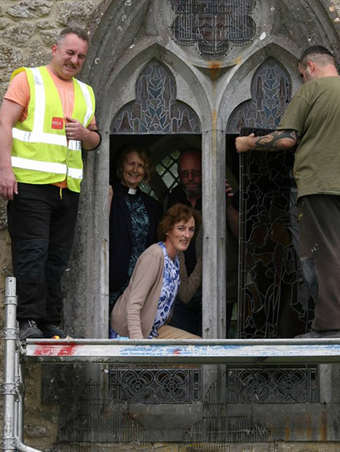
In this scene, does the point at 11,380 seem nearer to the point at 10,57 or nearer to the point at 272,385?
the point at 272,385

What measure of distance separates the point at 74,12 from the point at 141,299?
1.84 meters

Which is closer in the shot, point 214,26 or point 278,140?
point 278,140

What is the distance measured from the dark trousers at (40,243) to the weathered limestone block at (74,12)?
3.79ft

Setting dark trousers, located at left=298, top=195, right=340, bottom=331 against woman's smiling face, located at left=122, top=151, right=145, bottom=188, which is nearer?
dark trousers, located at left=298, top=195, right=340, bottom=331

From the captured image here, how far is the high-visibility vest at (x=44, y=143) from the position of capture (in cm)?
948

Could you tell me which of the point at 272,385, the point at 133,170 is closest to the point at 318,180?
the point at 272,385

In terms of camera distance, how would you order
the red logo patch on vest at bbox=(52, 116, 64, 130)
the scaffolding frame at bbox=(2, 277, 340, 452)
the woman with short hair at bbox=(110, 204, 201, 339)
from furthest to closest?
the woman with short hair at bbox=(110, 204, 201, 339) → the red logo patch on vest at bbox=(52, 116, 64, 130) → the scaffolding frame at bbox=(2, 277, 340, 452)

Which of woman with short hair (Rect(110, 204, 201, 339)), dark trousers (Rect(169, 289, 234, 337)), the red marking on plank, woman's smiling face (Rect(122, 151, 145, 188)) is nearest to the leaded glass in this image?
woman with short hair (Rect(110, 204, 201, 339))

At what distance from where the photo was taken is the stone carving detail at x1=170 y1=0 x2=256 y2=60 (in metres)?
10.4

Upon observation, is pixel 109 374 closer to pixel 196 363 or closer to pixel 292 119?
pixel 196 363

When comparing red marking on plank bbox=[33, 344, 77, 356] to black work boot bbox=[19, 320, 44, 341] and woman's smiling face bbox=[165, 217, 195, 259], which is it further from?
woman's smiling face bbox=[165, 217, 195, 259]

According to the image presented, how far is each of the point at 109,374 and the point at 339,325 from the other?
1.53 m

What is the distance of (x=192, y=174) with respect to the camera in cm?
1070

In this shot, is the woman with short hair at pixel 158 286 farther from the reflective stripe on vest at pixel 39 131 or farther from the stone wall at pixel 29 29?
the reflective stripe on vest at pixel 39 131
